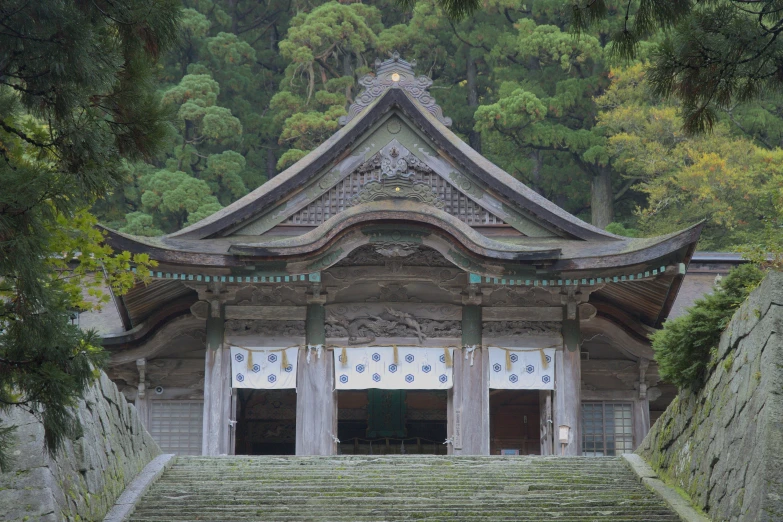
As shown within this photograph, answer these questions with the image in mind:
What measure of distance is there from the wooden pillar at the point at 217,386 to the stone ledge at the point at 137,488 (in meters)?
4.38

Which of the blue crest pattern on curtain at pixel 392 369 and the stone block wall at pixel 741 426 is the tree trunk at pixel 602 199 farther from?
the stone block wall at pixel 741 426

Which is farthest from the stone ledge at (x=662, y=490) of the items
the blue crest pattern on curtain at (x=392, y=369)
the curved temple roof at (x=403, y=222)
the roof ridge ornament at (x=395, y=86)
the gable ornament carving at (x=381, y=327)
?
the roof ridge ornament at (x=395, y=86)

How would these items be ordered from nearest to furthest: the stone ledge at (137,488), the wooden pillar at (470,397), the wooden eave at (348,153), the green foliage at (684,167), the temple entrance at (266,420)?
the stone ledge at (137,488)
the wooden pillar at (470,397)
the wooden eave at (348,153)
the temple entrance at (266,420)
the green foliage at (684,167)

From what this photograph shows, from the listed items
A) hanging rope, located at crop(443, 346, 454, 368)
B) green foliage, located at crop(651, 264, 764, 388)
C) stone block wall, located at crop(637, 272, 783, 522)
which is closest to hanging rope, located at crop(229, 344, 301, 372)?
hanging rope, located at crop(443, 346, 454, 368)

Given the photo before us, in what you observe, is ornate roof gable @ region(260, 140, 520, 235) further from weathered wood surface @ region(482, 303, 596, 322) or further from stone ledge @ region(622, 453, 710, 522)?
stone ledge @ region(622, 453, 710, 522)

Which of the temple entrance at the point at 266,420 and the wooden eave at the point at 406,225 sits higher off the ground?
the wooden eave at the point at 406,225

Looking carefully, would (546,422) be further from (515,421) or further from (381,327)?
(515,421)

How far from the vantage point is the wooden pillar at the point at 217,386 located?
16.4 meters

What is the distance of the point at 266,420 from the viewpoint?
20.9 metres

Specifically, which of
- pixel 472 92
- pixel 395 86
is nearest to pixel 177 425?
pixel 395 86

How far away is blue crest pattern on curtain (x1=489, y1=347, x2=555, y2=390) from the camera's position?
1670 centimetres

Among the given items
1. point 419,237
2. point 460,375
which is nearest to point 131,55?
point 419,237

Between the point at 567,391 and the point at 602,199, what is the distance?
15119 millimetres

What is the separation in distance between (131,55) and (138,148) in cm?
63
